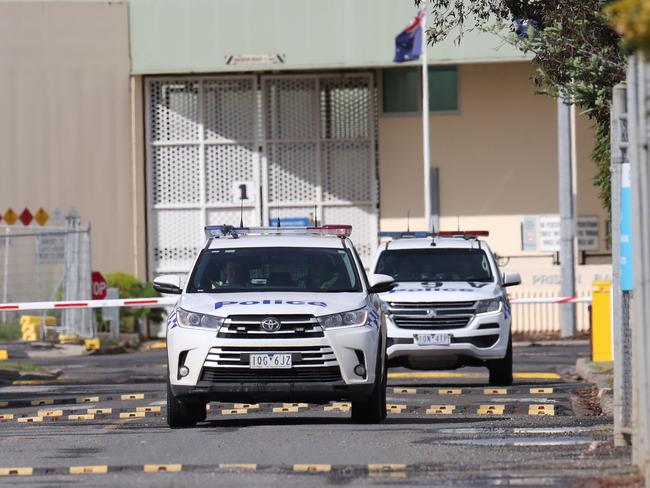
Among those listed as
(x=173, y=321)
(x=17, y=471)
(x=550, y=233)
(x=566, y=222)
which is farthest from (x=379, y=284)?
(x=550, y=233)

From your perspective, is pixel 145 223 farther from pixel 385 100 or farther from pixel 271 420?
pixel 271 420

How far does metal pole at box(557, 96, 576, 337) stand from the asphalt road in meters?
13.9

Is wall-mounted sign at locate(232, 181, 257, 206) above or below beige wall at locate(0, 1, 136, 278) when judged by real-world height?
below

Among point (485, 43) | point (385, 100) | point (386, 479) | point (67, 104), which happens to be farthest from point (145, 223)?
point (386, 479)

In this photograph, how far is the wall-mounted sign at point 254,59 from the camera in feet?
125

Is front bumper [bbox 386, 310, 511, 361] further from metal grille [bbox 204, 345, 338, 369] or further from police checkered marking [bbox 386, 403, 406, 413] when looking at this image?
metal grille [bbox 204, 345, 338, 369]

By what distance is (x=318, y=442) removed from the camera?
13617mm

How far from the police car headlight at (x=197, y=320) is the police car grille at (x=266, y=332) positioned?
8 cm

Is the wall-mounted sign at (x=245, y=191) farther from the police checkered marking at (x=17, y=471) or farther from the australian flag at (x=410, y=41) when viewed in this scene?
the police checkered marking at (x=17, y=471)

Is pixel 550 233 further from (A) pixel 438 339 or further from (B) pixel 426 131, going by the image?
(A) pixel 438 339

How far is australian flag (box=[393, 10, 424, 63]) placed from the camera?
35781 millimetres

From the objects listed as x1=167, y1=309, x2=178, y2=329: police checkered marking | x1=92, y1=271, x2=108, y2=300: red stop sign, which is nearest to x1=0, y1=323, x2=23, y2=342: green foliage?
x1=92, y1=271, x2=108, y2=300: red stop sign

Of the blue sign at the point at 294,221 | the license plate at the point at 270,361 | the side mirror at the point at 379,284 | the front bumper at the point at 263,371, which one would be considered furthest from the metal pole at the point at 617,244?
the blue sign at the point at 294,221

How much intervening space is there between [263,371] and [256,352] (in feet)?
0.58
